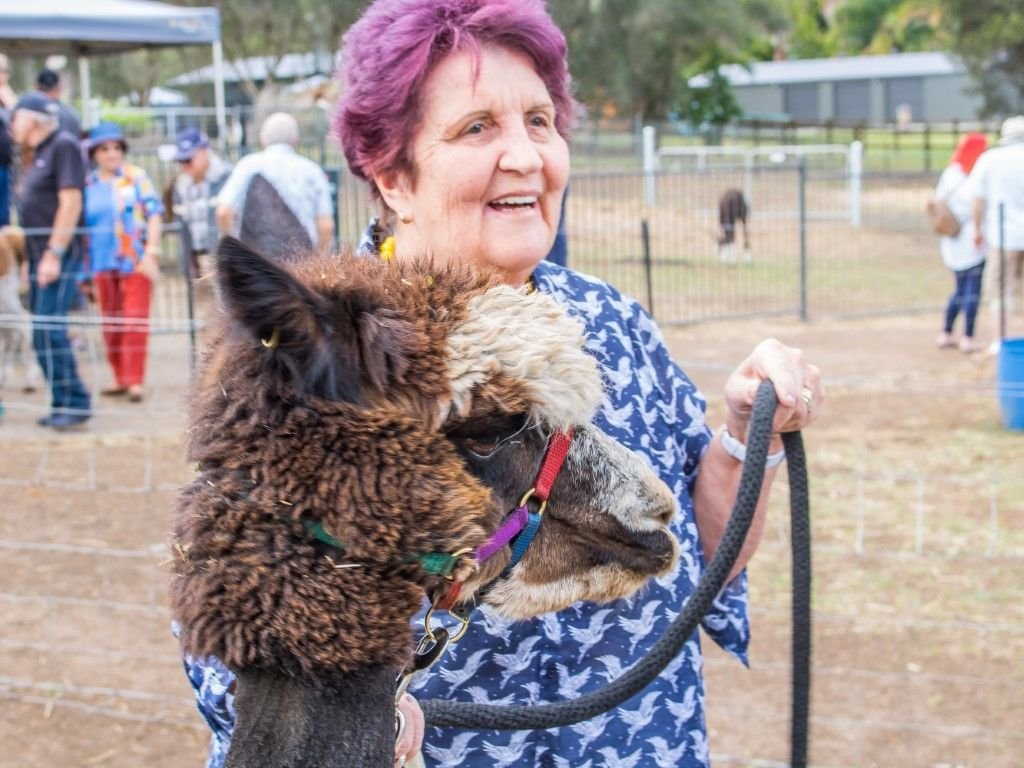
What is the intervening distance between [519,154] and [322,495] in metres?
0.87

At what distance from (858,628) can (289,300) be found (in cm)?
445

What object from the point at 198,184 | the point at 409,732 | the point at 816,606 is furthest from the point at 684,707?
the point at 198,184

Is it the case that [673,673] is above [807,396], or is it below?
below

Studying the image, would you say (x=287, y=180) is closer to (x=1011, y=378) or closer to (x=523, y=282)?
(x=1011, y=378)

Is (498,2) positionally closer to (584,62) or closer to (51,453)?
(51,453)

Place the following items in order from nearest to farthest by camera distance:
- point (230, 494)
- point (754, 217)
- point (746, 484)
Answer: point (230, 494)
point (746, 484)
point (754, 217)

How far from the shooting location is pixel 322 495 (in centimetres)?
158

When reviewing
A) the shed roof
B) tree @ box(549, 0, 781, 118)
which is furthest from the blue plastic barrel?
the shed roof

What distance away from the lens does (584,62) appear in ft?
125

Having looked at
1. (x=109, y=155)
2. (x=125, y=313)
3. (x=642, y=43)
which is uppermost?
(x=642, y=43)

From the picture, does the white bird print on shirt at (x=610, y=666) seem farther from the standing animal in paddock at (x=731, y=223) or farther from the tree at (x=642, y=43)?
the tree at (x=642, y=43)

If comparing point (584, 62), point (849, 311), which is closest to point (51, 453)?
point (849, 311)

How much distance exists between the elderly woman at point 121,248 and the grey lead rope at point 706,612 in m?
7.91

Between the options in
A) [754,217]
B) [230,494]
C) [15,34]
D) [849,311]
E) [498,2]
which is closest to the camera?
[230,494]
